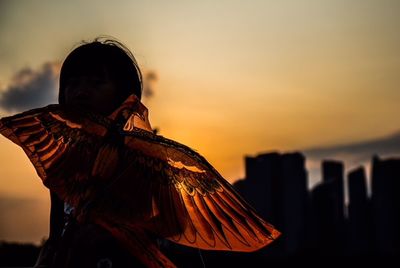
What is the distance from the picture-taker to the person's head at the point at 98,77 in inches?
98.2

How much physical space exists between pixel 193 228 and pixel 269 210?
55368 mm

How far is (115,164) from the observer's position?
215 centimetres

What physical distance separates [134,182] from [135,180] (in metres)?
0.01

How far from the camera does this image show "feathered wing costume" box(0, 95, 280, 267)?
2113 millimetres

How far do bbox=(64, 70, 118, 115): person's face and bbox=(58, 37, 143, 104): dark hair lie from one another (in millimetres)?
31

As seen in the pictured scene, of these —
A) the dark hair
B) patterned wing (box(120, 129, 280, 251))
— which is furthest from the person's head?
Answer: patterned wing (box(120, 129, 280, 251))

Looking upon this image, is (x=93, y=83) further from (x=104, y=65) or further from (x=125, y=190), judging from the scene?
(x=125, y=190)

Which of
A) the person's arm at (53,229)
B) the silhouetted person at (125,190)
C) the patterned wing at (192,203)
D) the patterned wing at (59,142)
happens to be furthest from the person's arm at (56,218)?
the patterned wing at (192,203)

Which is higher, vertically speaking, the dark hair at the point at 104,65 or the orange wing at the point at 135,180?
the dark hair at the point at 104,65

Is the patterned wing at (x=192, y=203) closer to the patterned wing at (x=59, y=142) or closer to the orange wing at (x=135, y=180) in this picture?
the orange wing at (x=135, y=180)

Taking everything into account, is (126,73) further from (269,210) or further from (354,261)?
(269,210)

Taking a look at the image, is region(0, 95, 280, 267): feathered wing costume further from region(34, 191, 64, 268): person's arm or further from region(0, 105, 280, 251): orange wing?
region(34, 191, 64, 268): person's arm

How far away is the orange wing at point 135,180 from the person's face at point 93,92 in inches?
11.5

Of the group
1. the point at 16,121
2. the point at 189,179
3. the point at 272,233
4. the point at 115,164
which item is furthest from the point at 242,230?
the point at 16,121
